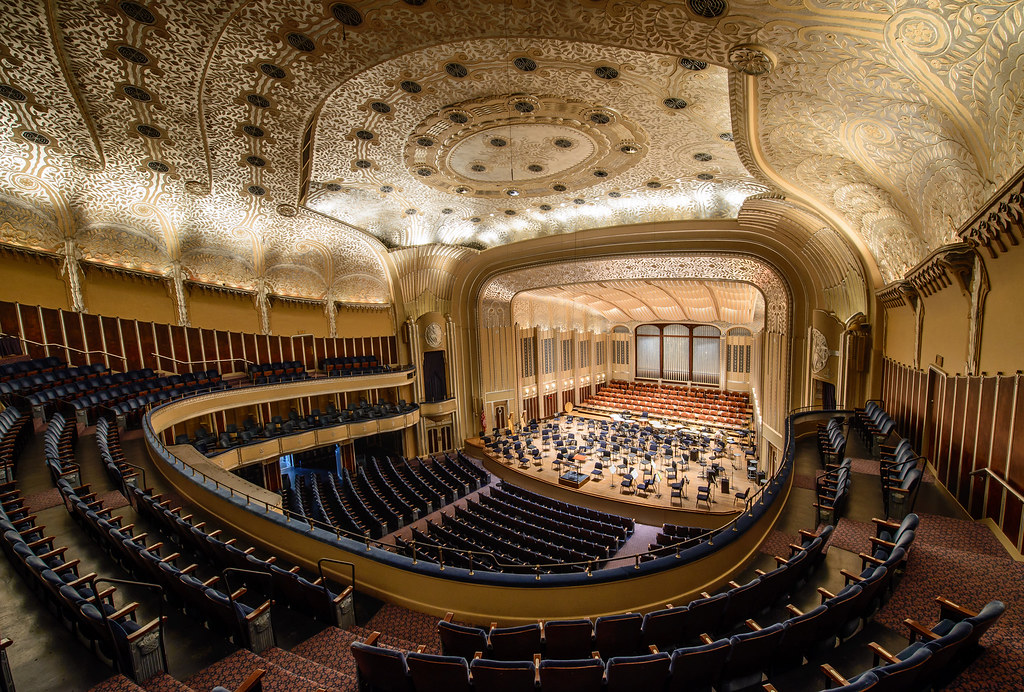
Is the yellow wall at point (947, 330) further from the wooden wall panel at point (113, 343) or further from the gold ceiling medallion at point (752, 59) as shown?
the wooden wall panel at point (113, 343)

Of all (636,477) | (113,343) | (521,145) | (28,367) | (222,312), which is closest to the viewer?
(521,145)

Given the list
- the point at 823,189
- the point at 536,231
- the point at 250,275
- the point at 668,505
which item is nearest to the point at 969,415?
the point at 823,189

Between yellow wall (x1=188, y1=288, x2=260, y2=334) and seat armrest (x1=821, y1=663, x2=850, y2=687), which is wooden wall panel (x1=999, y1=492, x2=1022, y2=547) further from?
yellow wall (x1=188, y1=288, x2=260, y2=334)

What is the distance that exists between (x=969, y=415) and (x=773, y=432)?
824 cm

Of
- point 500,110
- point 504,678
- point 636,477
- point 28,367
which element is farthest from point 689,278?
point 28,367

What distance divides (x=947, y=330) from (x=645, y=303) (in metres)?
18.4

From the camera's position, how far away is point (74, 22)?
4719mm

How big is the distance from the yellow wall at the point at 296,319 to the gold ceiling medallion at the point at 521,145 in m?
8.90

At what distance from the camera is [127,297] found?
37.8ft

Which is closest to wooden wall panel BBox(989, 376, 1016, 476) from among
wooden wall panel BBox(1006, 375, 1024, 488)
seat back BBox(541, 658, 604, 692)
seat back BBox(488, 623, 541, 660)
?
wooden wall panel BBox(1006, 375, 1024, 488)

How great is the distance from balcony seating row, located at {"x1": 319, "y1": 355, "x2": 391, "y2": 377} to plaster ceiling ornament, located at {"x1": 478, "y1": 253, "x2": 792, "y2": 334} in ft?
15.9

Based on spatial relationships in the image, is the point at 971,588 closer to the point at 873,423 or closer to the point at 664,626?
the point at 664,626

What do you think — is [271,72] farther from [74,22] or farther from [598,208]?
[598,208]

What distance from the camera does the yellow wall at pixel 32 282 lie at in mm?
9469
